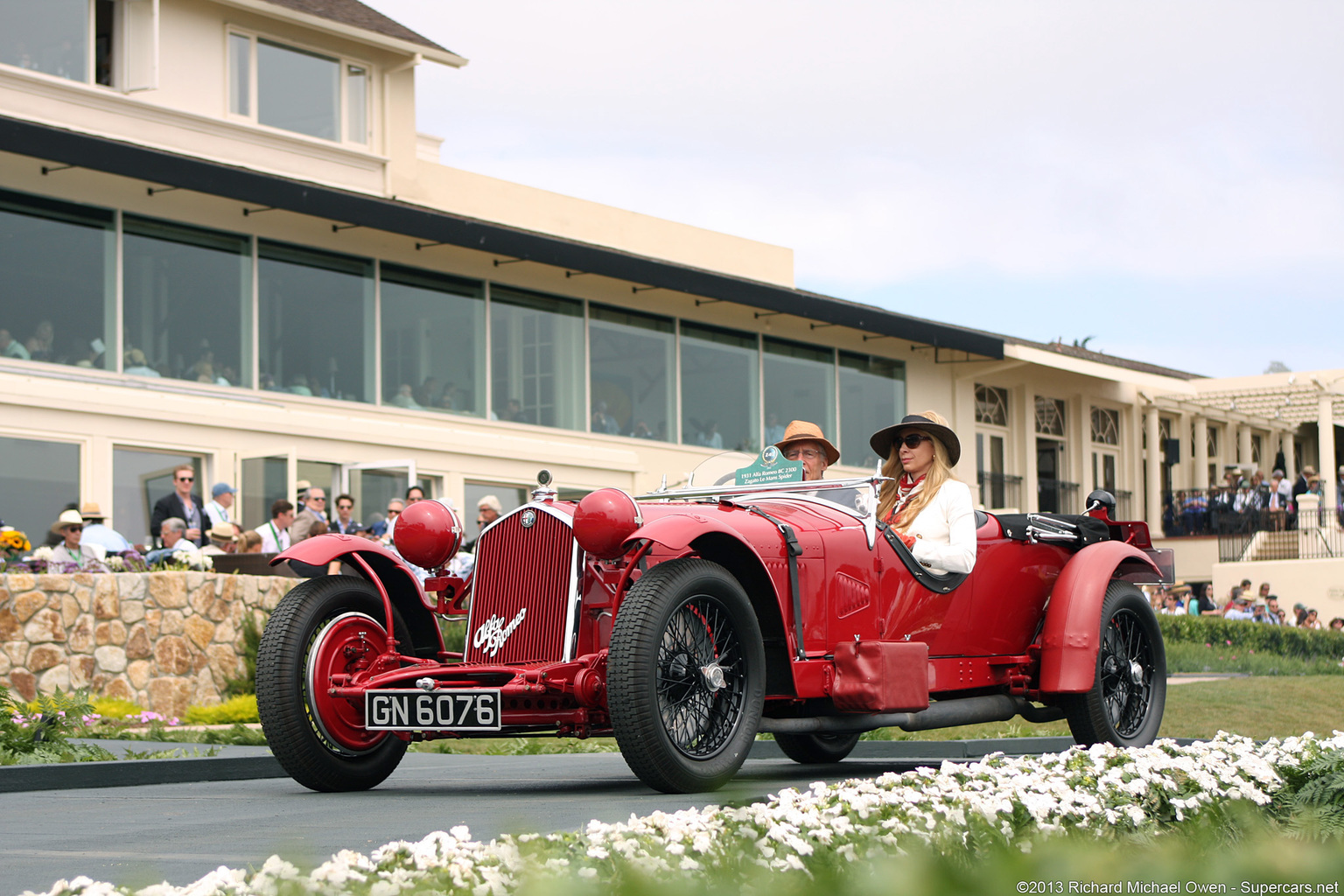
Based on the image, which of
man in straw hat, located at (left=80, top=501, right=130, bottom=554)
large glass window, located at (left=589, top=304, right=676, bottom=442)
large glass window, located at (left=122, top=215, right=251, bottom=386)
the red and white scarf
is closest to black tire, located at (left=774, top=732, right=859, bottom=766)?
the red and white scarf

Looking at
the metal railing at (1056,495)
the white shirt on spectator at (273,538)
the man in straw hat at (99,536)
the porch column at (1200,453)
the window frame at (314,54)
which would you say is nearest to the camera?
the man in straw hat at (99,536)

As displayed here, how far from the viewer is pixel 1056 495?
36719 millimetres

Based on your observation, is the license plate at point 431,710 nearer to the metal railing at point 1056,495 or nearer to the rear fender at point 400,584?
the rear fender at point 400,584

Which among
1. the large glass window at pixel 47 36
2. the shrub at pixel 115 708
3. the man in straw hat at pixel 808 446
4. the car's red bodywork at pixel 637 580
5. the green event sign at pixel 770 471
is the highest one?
the large glass window at pixel 47 36

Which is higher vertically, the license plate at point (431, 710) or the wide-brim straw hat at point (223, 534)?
the wide-brim straw hat at point (223, 534)

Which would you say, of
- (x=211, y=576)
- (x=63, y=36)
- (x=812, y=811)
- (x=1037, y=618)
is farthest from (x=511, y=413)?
(x=812, y=811)

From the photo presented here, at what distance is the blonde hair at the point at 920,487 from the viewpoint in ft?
27.4

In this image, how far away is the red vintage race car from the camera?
6465 millimetres

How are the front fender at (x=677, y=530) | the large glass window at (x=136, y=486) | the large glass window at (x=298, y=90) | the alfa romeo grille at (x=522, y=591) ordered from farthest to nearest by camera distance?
the large glass window at (x=298, y=90) < the large glass window at (x=136, y=486) < the alfa romeo grille at (x=522, y=591) < the front fender at (x=677, y=530)

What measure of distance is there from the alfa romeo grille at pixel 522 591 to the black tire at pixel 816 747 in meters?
2.55

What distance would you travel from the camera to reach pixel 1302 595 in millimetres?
35312

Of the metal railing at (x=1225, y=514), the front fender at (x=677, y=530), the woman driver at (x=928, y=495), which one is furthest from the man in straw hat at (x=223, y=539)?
the metal railing at (x=1225, y=514)

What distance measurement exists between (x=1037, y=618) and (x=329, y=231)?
51.5 ft

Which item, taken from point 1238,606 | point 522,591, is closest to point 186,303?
point 522,591
